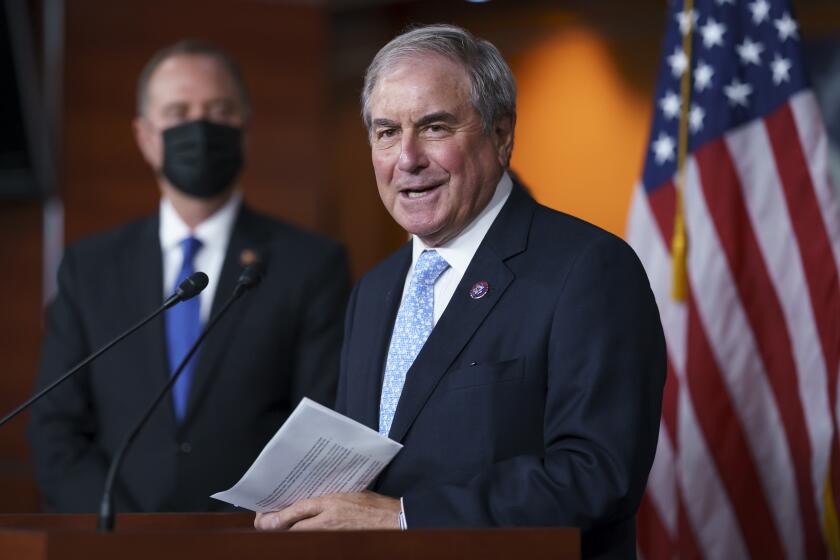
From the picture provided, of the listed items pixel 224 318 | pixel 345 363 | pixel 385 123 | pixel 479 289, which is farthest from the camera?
pixel 224 318

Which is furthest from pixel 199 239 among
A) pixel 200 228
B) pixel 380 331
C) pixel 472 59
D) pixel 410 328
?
pixel 472 59

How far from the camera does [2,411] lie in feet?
18.1

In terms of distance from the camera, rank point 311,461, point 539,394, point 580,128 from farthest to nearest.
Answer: point 580,128, point 539,394, point 311,461

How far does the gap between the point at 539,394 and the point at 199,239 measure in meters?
1.70

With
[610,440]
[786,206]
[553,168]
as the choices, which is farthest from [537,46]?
[610,440]

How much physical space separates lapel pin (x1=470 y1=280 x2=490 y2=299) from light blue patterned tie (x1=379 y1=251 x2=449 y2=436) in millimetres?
124

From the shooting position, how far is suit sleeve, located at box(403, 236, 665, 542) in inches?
72.7

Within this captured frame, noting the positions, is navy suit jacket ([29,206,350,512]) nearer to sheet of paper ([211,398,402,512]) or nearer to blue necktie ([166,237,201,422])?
blue necktie ([166,237,201,422])

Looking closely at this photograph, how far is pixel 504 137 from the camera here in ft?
7.64

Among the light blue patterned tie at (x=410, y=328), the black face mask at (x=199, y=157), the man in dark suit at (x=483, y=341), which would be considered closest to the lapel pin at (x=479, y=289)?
the man in dark suit at (x=483, y=341)

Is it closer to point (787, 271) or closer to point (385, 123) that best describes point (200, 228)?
point (385, 123)

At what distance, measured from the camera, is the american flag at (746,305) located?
324 cm

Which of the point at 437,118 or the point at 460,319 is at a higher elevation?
the point at 437,118

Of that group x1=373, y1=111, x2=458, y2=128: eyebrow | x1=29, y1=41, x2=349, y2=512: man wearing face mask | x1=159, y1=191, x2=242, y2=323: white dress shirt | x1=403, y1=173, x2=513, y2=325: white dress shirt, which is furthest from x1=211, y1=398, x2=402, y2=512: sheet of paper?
x1=159, y1=191, x2=242, y2=323: white dress shirt
